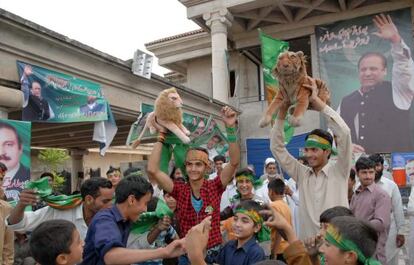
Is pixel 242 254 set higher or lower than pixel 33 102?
lower

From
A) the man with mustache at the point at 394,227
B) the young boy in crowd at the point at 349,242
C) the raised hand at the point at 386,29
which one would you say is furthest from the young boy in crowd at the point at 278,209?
the raised hand at the point at 386,29

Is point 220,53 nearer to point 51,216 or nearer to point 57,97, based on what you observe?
point 57,97

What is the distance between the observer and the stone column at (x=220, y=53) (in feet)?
50.8

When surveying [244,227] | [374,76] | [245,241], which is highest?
[374,76]

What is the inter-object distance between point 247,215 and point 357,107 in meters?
12.9

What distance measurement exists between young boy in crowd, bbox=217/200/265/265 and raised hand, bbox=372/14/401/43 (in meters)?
13.5

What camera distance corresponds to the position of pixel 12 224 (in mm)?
3674

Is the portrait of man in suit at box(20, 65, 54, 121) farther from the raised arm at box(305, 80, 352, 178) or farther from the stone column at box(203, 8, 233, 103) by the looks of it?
the stone column at box(203, 8, 233, 103)

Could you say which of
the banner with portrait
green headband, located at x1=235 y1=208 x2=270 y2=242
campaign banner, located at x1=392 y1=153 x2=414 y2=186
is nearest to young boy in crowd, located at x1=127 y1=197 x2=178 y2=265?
green headband, located at x1=235 y1=208 x2=270 y2=242

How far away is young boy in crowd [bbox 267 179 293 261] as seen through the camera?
4079mm

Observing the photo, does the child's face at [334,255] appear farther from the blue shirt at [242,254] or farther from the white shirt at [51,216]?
the white shirt at [51,216]

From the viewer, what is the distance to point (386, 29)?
1489cm

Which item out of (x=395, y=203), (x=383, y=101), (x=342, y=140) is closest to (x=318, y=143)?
(x=342, y=140)

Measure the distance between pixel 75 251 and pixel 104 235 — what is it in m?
0.19
